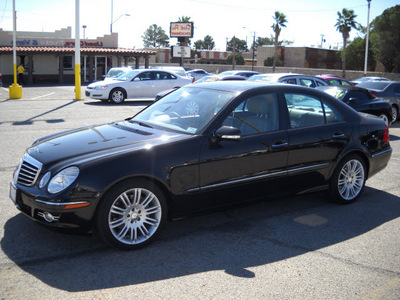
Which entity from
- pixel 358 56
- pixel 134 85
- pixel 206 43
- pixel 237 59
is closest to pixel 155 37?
pixel 206 43

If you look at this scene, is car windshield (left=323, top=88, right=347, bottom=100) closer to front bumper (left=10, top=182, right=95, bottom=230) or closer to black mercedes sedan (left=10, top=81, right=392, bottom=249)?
black mercedes sedan (left=10, top=81, right=392, bottom=249)

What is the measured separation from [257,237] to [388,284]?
1387 mm

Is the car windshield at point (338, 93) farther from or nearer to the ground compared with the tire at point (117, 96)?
farther from the ground

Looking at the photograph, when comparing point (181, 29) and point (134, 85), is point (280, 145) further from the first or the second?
point (181, 29)

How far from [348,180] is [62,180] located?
12.3ft

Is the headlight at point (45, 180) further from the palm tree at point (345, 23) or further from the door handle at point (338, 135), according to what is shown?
the palm tree at point (345, 23)

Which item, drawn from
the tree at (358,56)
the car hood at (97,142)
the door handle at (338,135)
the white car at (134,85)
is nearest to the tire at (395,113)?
the white car at (134,85)

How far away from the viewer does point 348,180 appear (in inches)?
238

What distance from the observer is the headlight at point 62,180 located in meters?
4.08

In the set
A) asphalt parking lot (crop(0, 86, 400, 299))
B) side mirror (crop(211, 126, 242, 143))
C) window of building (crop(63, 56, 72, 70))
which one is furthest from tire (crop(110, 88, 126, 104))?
window of building (crop(63, 56, 72, 70))

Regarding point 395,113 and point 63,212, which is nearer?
point 63,212

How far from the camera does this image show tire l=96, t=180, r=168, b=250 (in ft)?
13.7

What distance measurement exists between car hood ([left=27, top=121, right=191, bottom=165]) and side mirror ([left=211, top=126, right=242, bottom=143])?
0.34 m

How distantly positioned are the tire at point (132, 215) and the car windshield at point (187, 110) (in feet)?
2.87
